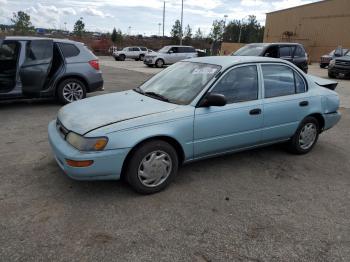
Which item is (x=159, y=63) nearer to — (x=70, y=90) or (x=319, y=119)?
(x=70, y=90)

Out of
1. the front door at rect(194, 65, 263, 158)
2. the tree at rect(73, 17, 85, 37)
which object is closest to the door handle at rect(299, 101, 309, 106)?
the front door at rect(194, 65, 263, 158)

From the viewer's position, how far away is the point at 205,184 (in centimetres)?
419

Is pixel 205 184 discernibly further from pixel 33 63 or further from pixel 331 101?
pixel 33 63

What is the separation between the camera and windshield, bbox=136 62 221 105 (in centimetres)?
422

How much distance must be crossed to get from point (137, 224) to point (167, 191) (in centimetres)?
76

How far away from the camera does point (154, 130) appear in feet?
12.1

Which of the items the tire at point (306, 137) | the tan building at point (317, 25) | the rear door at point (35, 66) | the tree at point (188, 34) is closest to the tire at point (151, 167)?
the tire at point (306, 137)

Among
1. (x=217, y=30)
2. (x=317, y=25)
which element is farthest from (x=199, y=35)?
(x=317, y=25)

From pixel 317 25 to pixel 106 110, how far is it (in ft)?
137

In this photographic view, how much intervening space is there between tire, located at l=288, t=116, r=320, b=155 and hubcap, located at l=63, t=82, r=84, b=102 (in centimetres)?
550

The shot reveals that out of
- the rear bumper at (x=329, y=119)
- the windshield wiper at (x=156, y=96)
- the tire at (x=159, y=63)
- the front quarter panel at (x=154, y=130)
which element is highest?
the windshield wiper at (x=156, y=96)

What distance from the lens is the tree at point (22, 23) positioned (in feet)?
152

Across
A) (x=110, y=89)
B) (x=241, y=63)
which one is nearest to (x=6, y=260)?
(x=241, y=63)

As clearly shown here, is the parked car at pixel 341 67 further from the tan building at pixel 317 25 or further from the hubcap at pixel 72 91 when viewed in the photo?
the tan building at pixel 317 25
